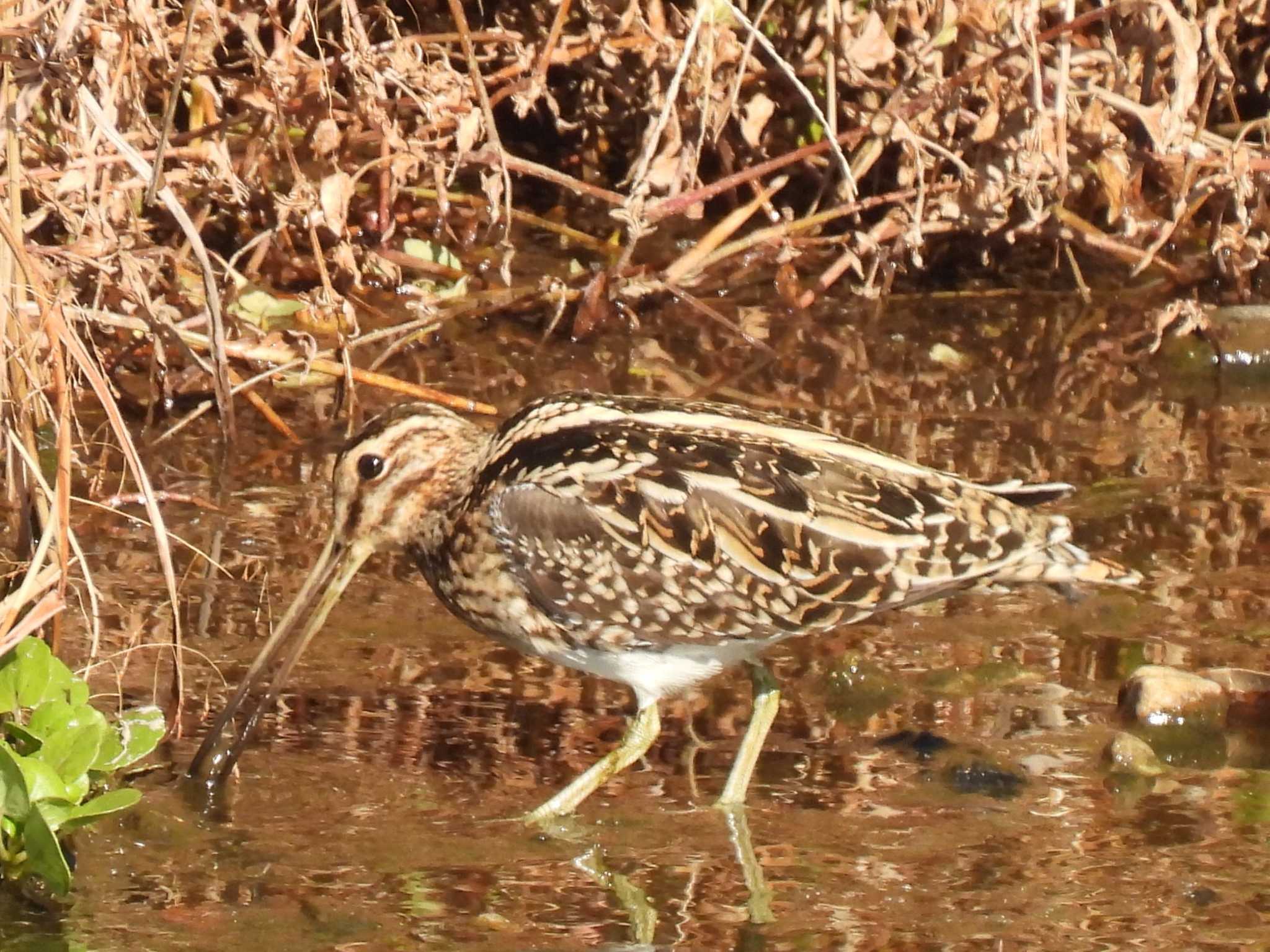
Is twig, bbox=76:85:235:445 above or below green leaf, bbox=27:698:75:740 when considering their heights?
above

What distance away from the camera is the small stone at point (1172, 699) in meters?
4.11

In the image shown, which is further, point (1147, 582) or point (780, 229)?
point (780, 229)

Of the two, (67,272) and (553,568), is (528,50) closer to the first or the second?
(67,272)

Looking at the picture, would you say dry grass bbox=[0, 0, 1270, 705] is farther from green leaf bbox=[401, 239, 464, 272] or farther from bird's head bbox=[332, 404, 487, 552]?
bird's head bbox=[332, 404, 487, 552]

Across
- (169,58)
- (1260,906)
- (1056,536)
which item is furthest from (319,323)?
(1260,906)

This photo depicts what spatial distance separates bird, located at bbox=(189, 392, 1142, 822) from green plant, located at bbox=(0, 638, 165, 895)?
1.96 feet

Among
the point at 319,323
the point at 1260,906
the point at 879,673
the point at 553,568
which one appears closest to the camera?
the point at 1260,906

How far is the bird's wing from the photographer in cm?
396

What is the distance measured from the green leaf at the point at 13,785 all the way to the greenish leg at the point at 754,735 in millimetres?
1259

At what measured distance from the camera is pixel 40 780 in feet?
10.3

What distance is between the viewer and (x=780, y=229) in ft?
20.8

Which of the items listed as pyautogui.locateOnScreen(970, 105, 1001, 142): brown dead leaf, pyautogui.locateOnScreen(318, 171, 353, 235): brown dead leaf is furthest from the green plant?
pyautogui.locateOnScreen(970, 105, 1001, 142): brown dead leaf

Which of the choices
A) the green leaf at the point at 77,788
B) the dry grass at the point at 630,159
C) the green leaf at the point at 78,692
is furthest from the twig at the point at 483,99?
the green leaf at the point at 77,788

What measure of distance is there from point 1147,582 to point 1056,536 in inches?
34.7
